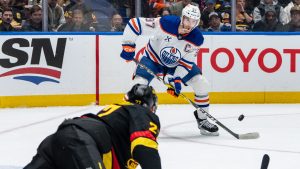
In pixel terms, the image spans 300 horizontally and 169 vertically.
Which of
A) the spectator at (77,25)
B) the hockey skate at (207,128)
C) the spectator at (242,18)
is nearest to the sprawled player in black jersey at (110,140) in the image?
the hockey skate at (207,128)

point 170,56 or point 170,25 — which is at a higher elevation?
point 170,25

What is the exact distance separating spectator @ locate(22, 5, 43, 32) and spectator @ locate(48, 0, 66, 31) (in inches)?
4.2

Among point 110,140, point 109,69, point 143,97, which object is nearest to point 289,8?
point 109,69

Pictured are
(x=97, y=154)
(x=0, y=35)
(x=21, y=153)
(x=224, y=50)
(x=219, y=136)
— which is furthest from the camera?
(x=224, y=50)

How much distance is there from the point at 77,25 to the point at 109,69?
598 millimetres

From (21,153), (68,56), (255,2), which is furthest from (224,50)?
(21,153)

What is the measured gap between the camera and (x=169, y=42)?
5977 mm

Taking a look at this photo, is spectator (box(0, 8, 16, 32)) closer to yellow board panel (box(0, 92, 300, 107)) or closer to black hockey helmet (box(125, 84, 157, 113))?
yellow board panel (box(0, 92, 300, 107))

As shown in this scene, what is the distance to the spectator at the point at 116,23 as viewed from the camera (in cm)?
814

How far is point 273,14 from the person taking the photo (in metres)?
8.54

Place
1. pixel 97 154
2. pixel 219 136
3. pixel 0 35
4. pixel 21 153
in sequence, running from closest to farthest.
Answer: pixel 97 154, pixel 21 153, pixel 219 136, pixel 0 35

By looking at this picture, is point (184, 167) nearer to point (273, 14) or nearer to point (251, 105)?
point (251, 105)

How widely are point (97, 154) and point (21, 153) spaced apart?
8.92 feet

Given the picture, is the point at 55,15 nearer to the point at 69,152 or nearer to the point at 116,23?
the point at 116,23
